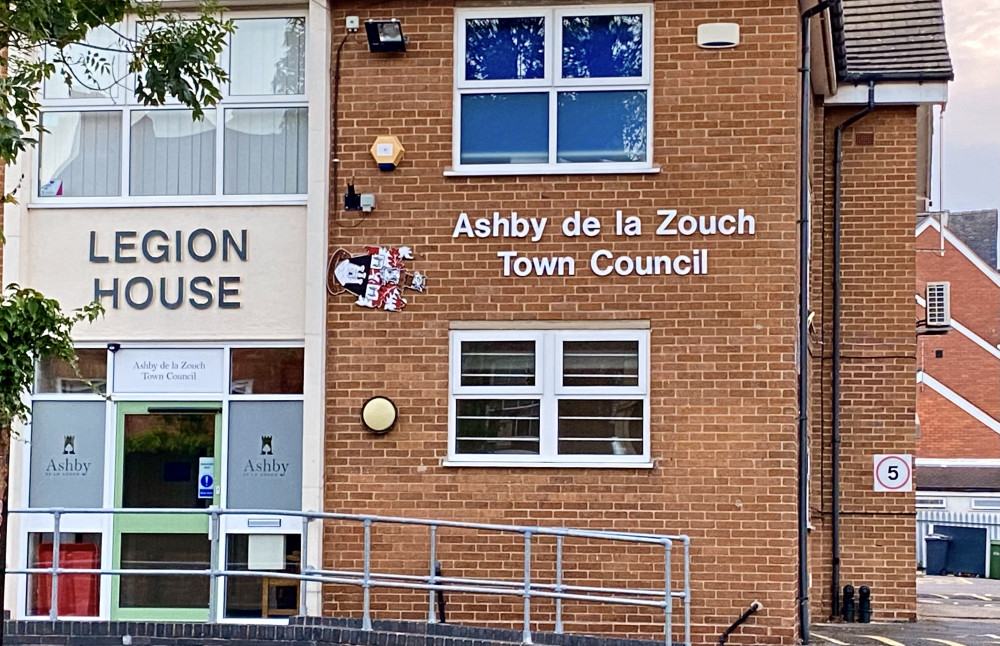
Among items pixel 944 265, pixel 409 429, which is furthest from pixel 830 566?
pixel 944 265

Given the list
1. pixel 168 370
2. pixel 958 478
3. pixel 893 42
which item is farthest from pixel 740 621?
pixel 958 478

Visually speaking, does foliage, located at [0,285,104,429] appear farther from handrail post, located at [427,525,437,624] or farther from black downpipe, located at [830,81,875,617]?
black downpipe, located at [830,81,875,617]

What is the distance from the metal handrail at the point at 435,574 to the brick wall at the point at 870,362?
484cm

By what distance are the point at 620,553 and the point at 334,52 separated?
4.97 meters

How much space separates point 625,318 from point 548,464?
1.39 meters

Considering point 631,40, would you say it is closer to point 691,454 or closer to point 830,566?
point 691,454

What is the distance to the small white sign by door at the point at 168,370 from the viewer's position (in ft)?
43.0

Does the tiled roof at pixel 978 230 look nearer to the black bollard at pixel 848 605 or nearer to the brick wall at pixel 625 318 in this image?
the black bollard at pixel 848 605

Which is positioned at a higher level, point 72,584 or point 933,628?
point 72,584

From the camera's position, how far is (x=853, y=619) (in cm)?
1622

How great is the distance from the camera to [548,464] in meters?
12.6

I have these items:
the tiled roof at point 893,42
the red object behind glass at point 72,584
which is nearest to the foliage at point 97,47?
the red object behind glass at point 72,584

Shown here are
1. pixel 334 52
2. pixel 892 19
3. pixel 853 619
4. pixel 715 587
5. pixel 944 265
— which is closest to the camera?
pixel 715 587

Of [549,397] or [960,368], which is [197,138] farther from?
[960,368]
